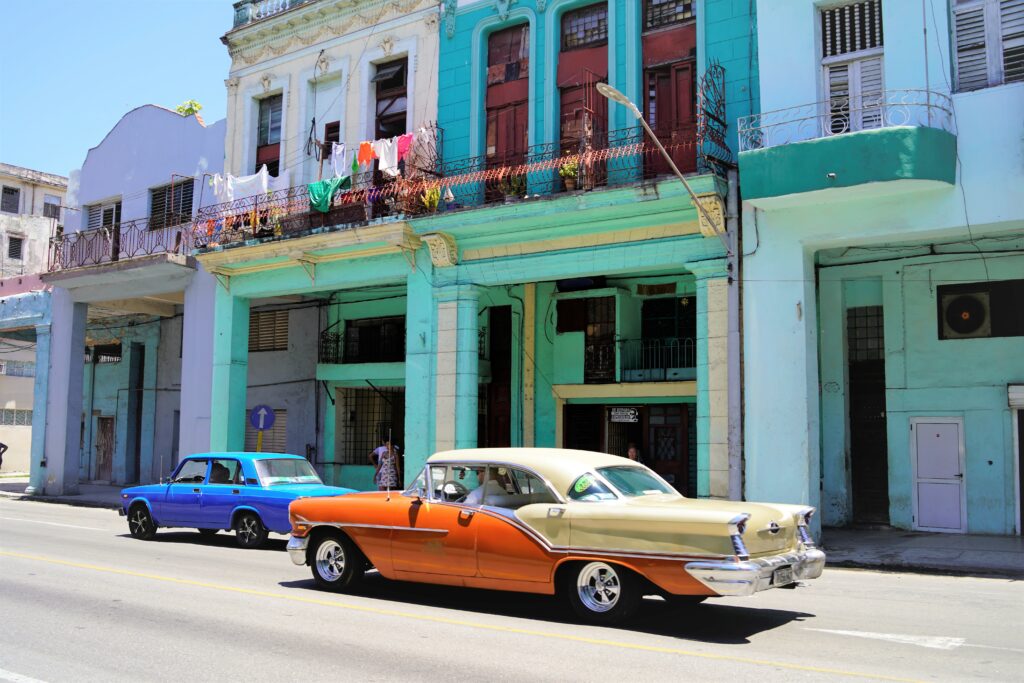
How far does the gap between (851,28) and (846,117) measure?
1.53m

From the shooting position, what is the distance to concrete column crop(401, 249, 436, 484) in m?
19.8

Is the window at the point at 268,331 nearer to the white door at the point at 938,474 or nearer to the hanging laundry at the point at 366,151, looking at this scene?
the hanging laundry at the point at 366,151

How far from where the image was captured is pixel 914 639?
25.8 feet

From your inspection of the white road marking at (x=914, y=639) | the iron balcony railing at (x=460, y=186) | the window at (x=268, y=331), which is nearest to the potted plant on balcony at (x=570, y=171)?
the iron balcony railing at (x=460, y=186)

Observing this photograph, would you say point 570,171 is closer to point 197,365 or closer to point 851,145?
point 851,145

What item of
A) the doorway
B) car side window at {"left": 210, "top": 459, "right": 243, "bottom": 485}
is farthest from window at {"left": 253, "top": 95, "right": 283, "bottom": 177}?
the doorway

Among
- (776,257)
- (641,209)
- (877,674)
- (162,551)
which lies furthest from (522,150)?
(877,674)

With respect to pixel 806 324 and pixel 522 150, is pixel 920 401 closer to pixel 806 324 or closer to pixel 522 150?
pixel 806 324

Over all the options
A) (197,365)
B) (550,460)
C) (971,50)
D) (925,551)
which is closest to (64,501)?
(197,365)

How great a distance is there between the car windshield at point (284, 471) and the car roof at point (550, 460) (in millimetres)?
6286

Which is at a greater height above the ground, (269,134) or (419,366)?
(269,134)

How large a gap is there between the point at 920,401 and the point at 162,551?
1347 centimetres

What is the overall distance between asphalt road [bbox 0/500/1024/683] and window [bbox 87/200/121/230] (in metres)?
18.9

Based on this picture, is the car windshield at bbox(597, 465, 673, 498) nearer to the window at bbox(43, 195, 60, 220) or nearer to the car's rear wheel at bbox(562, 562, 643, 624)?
the car's rear wheel at bbox(562, 562, 643, 624)
